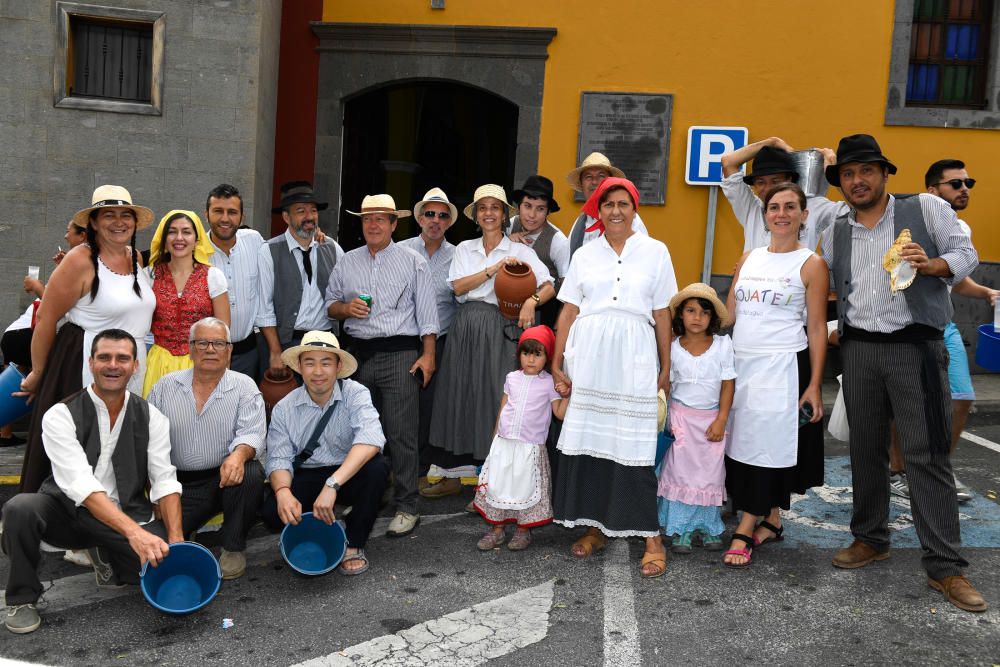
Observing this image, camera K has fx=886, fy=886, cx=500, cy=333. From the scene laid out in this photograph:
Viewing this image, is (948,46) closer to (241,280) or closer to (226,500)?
(241,280)

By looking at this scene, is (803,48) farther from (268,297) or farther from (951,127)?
(268,297)

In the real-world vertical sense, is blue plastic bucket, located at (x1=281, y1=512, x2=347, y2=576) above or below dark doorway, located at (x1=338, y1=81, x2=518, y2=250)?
below

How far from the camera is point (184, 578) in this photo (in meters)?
3.96

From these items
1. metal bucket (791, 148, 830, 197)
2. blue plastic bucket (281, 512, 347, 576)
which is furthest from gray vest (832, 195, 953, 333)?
blue plastic bucket (281, 512, 347, 576)

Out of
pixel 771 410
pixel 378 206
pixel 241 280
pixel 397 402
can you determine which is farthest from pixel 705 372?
pixel 241 280

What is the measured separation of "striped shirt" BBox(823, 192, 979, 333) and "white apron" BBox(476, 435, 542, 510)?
183cm

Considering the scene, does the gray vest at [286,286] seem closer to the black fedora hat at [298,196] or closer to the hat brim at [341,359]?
the black fedora hat at [298,196]

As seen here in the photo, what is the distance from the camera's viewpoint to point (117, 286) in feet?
15.1

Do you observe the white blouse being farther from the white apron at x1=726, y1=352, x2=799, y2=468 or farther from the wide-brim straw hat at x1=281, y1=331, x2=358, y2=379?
the wide-brim straw hat at x1=281, y1=331, x2=358, y2=379

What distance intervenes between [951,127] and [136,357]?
925 centimetres

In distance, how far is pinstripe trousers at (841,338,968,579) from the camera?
422cm

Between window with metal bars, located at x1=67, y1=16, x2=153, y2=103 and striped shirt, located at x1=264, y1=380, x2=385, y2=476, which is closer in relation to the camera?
striped shirt, located at x1=264, y1=380, x2=385, y2=476

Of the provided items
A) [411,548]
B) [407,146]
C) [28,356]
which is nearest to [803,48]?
[407,146]

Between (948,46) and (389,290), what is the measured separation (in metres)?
8.31
